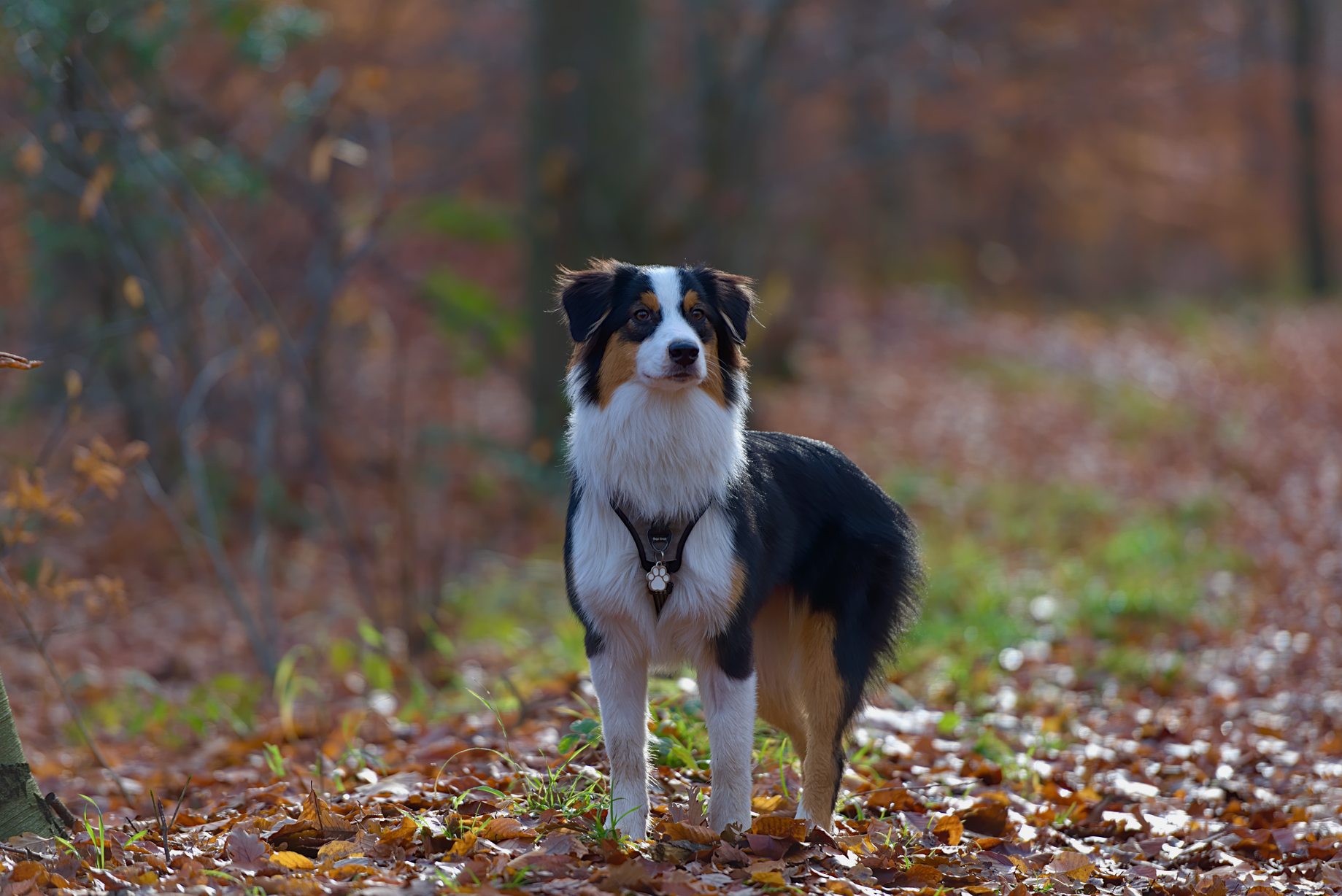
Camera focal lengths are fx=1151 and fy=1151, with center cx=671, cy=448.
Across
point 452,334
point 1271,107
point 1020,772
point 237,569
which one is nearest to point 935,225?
point 1271,107

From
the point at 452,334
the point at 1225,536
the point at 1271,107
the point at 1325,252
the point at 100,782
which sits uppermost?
the point at 1271,107

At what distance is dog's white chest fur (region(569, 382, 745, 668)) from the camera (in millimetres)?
3582

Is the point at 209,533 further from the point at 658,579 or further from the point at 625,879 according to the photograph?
the point at 625,879

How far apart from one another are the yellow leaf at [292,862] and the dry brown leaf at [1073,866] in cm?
235

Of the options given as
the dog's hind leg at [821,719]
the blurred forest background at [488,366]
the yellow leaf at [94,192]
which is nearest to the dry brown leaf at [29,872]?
the blurred forest background at [488,366]

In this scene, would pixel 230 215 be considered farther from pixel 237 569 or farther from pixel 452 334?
pixel 237 569

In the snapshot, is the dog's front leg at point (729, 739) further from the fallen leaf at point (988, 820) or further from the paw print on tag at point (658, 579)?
the fallen leaf at point (988, 820)

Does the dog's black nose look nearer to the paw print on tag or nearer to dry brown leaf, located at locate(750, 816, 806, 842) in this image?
the paw print on tag

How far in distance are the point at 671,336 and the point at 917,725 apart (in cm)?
285

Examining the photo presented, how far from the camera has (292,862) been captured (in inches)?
132

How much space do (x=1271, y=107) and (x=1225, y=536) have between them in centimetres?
1935

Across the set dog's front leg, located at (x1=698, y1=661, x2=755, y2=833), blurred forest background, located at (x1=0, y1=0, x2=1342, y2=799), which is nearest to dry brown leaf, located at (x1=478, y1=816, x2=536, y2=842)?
dog's front leg, located at (x1=698, y1=661, x2=755, y2=833)

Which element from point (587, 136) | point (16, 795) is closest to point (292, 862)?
point (16, 795)

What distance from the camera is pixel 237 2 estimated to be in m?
7.68
